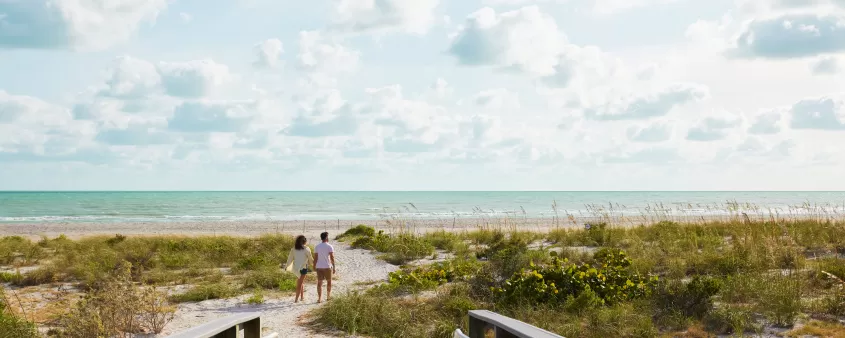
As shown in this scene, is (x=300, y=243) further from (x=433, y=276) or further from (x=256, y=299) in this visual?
(x=433, y=276)

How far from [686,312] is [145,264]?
13111 mm

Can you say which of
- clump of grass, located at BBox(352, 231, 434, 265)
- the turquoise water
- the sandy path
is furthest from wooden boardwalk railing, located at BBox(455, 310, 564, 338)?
the turquoise water

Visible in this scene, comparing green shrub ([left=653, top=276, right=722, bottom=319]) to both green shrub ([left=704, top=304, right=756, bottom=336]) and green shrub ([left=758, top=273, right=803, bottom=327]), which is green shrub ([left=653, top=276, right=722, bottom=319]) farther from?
green shrub ([left=758, top=273, right=803, bottom=327])

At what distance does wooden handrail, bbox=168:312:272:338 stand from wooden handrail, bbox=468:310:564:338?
3.96 feet

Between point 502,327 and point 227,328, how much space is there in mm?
1323

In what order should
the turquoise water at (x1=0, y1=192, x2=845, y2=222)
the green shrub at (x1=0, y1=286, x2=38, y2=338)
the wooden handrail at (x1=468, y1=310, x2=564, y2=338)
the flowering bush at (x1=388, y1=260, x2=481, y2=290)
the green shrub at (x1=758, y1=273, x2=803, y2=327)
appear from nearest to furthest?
the wooden handrail at (x1=468, y1=310, x2=564, y2=338) → the green shrub at (x1=0, y1=286, x2=38, y2=338) → the green shrub at (x1=758, y1=273, x2=803, y2=327) → the flowering bush at (x1=388, y1=260, x2=481, y2=290) → the turquoise water at (x1=0, y1=192, x2=845, y2=222)

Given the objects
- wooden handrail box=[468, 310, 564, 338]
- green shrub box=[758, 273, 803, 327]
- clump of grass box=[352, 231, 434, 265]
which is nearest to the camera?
wooden handrail box=[468, 310, 564, 338]

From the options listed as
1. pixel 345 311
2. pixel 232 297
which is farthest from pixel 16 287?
pixel 345 311

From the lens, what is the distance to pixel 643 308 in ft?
31.0

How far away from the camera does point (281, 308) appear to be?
1159 centimetres

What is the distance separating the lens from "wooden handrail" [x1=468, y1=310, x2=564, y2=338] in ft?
8.45

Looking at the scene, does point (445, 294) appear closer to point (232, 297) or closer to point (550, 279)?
point (550, 279)

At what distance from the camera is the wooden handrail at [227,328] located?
2.65 m

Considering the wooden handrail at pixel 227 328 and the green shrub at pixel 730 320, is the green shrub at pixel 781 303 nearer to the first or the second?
the green shrub at pixel 730 320
